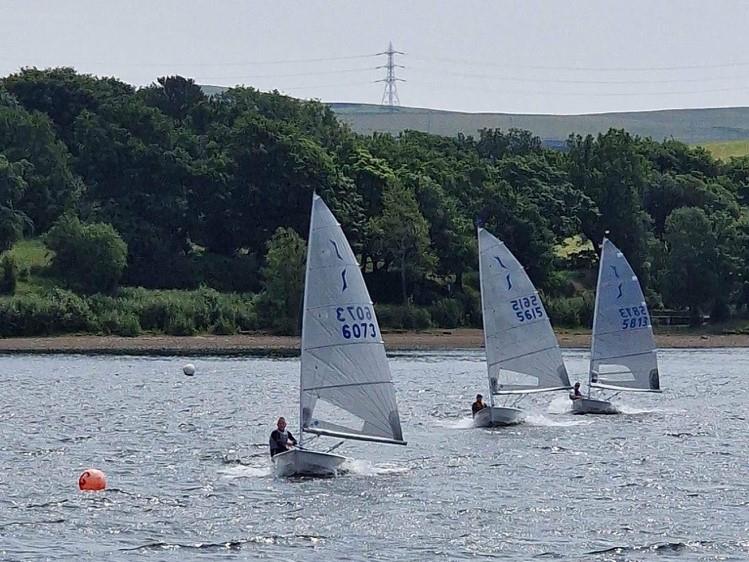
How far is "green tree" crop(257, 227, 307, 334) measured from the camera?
389ft

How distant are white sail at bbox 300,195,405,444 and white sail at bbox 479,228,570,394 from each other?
1380cm

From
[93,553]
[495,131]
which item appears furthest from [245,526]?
[495,131]

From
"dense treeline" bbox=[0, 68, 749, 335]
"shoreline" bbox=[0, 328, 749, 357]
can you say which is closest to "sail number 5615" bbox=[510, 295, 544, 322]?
"shoreline" bbox=[0, 328, 749, 357]

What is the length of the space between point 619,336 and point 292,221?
68811 millimetres

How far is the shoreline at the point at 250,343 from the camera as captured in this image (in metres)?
109

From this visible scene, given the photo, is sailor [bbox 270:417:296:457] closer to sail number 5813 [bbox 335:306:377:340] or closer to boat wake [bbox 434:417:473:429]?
sail number 5813 [bbox 335:306:377:340]

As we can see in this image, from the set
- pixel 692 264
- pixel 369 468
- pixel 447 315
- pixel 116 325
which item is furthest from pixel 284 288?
pixel 369 468

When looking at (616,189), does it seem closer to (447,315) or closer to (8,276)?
(447,315)

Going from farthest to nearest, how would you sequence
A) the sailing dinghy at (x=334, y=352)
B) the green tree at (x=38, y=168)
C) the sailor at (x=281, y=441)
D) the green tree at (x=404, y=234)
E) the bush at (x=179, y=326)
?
the green tree at (x=38, y=168), the green tree at (x=404, y=234), the bush at (x=179, y=326), the sailor at (x=281, y=441), the sailing dinghy at (x=334, y=352)

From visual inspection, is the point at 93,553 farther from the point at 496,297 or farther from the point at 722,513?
the point at 496,297

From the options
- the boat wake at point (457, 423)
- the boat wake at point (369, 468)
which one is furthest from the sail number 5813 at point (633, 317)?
the boat wake at point (369, 468)

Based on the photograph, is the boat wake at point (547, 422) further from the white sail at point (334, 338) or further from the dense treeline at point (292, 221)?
the dense treeline at point (292, 221)

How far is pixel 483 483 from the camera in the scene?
42250 millimetres

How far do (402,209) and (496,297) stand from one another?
68.5 m
